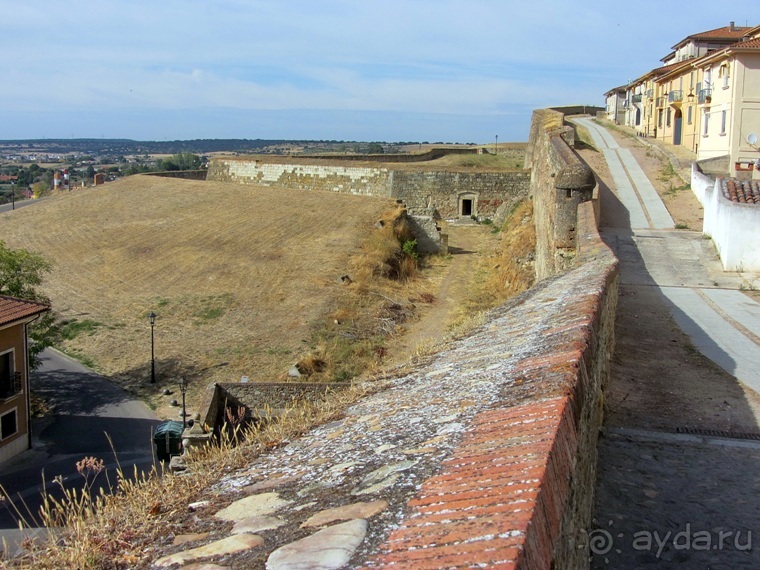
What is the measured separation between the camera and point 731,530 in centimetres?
452

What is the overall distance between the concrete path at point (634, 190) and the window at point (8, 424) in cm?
1477

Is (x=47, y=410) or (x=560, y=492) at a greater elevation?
(x=560, y=492)

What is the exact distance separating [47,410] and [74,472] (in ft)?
14.8

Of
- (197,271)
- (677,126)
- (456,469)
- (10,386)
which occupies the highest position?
(677,126)

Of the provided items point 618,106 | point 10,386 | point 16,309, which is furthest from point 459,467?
A: point 618,106

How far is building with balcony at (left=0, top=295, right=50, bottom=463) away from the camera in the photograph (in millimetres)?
16469

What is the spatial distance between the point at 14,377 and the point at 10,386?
217 millimetres

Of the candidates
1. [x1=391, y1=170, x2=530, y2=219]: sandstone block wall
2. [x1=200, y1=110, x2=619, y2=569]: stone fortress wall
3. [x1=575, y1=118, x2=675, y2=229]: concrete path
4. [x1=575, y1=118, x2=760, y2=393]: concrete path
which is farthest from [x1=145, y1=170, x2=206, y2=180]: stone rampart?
[x1=200, y1=110, x2=619, y2=569]: stone fortress wall

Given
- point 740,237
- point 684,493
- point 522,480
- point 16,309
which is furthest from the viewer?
point 16,309

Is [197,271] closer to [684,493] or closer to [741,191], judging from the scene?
[741,191]

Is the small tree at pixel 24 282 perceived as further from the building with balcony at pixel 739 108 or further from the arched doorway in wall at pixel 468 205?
the building with balcony at pixel 739 108

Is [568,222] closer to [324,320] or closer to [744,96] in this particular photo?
[324,320]

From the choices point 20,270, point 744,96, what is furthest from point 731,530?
point 744,96

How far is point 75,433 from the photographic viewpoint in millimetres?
17438
